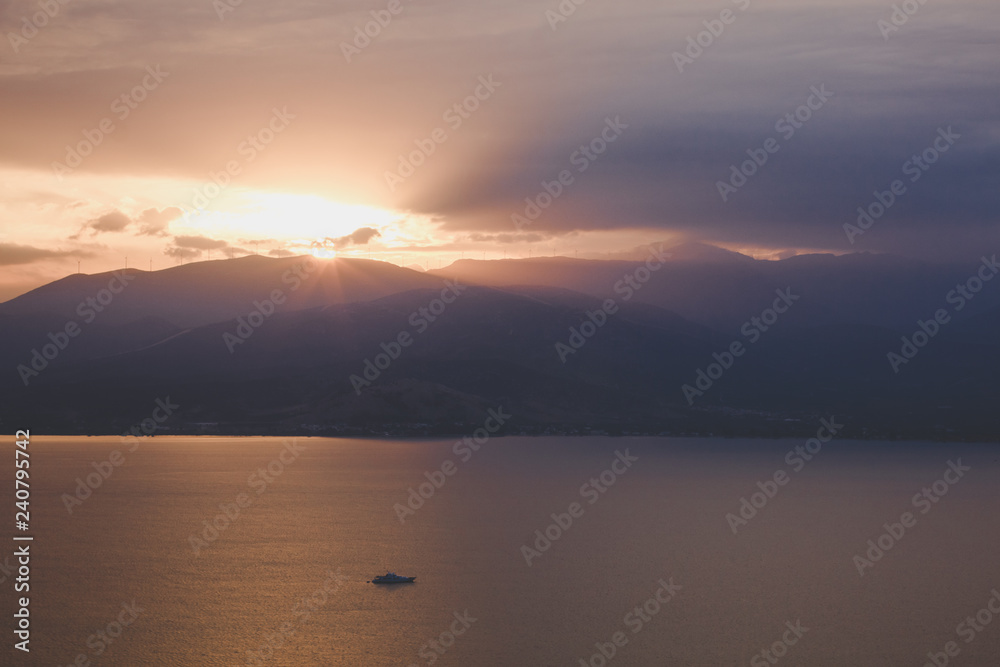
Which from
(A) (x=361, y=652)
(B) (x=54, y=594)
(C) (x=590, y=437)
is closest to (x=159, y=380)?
(C) (x=590, y=437)

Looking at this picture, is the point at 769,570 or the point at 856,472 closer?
the point at 769,570

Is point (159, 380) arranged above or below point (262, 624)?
above

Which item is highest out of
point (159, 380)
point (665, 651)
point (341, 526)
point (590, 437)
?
point (159, 380)

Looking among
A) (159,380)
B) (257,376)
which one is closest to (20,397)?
(159,380)

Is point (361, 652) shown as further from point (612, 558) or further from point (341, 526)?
point (341, 526)

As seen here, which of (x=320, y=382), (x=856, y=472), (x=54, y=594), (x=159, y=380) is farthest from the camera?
(x=159, y=380)

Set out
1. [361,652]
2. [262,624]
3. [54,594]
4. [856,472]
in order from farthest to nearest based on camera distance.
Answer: [856,472], [54,594], [262,624], [361,652]
